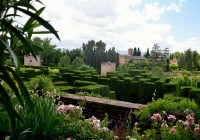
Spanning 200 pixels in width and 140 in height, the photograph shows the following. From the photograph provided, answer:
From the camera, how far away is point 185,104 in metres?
4.19

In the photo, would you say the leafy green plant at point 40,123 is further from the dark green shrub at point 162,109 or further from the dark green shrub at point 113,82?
the dark green shrub at point 113,82

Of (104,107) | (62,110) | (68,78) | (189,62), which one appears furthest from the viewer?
(189,62)

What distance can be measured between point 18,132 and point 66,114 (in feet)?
2.53

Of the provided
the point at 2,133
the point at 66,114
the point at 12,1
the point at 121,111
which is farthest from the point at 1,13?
the point at 121,111

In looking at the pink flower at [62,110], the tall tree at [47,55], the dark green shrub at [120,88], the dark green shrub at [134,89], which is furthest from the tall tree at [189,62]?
the pink flower at [62,110]

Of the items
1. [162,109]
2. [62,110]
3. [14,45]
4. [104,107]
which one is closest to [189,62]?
[104,107]

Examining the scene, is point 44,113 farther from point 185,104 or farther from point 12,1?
point 185,104

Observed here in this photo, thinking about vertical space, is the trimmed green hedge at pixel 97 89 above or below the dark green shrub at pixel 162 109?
below

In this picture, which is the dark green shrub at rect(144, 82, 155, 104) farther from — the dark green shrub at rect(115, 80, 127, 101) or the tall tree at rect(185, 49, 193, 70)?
the tall tree at rect(185, 49, 193, 70)

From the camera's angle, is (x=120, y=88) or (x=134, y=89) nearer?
(x=134, y=89)

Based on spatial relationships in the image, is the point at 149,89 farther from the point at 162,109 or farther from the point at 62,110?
the point at 62,110

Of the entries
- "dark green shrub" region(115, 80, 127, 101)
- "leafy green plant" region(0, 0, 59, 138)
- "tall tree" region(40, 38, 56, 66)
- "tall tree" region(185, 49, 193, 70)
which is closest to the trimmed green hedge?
"dark green shrub" region(115, 80, 127, 101)

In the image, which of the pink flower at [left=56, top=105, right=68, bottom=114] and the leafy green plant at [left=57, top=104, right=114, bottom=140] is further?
the pink flower at [left=56, top=105, right=68, bottom=114]

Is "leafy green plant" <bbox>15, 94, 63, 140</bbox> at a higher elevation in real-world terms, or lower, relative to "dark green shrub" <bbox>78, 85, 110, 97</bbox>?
higher
